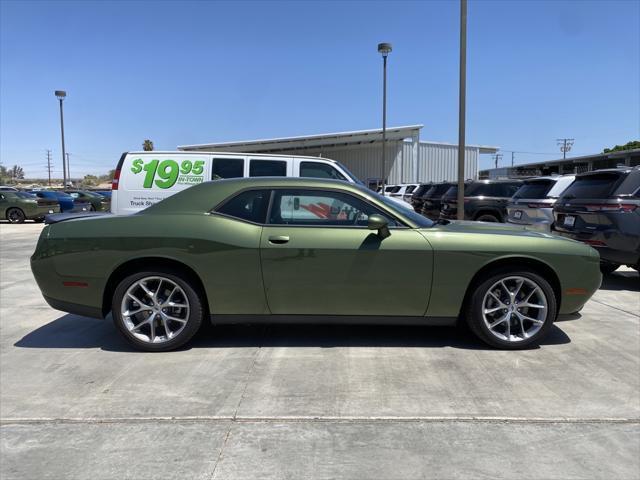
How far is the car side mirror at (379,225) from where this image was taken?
4.06 meters

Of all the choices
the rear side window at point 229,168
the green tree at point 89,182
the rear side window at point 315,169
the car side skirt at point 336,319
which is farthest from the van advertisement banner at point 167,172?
the green tree at point 89,182

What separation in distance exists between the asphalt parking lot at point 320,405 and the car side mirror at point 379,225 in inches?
41.1

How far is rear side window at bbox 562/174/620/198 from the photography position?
6969 mm

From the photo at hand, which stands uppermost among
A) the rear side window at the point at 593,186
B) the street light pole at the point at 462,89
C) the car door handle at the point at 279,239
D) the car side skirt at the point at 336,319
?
the street light pole at the point at 462,89

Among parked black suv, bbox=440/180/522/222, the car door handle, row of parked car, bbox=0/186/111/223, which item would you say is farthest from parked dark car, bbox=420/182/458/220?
row of parked car, bbox=0/186/111/223

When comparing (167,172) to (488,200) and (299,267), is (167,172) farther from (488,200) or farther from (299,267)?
(488,200)

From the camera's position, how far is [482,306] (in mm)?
4242

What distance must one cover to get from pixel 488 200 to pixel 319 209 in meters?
10.1

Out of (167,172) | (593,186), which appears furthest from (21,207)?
(593,186)

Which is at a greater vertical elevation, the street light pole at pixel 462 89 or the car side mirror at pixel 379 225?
the street light pole at pixel 462 89

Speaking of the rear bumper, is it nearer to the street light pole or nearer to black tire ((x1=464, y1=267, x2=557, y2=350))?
black tire ((x1=464, y1=267, x2=557, y2=350))

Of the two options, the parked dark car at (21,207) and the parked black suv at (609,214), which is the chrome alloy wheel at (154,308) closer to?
the parked black suv at (609,214)

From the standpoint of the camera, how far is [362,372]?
387 centimetres

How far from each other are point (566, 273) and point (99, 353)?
4188 millimetres
